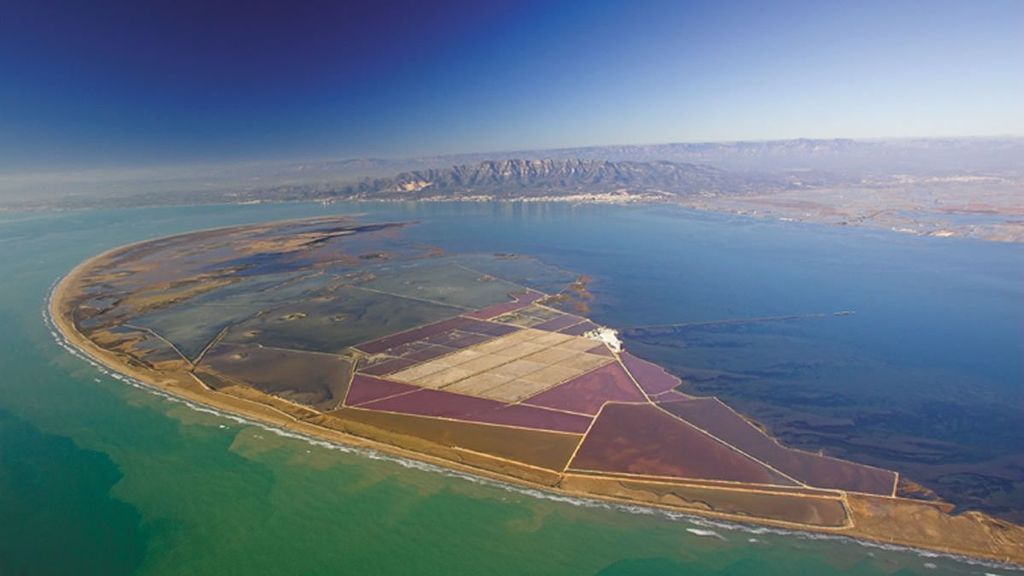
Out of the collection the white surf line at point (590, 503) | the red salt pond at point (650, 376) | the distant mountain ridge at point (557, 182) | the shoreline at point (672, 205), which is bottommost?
the white surf line at point (590, 503)

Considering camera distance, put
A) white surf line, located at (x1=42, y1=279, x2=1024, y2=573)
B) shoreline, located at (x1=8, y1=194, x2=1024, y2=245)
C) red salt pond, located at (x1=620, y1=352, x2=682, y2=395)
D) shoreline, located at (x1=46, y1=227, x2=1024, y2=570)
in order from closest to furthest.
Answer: white surf line, located at (x1=42, y1=279, x2=1024, y2=573) < shoreline, located at (x1=46, y1=227, x2=1024, y2=570) < red salt pond, located at (x1=620, y1=352, x2=682, y2=395) < shoreline, located at (x1=8, y1=194, x2=1024, y2=245)

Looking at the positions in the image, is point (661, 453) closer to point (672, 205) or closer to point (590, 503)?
point (590, 503)

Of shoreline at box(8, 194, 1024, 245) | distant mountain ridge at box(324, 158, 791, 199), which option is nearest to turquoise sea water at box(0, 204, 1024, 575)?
shoreline at box(8, 194, 1024, 245)

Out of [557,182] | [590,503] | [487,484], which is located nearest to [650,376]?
[590,503]

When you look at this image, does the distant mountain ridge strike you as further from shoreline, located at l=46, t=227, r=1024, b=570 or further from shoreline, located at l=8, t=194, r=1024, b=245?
shoreline, located at l=46, t=227, r=1024, b=570

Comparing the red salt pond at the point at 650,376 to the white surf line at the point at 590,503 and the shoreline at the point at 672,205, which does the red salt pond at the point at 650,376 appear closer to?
the white surf line at the point at 590,503

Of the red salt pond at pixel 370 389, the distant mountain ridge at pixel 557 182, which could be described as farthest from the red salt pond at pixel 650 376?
the distant mountain ridge at pixel 557 182
